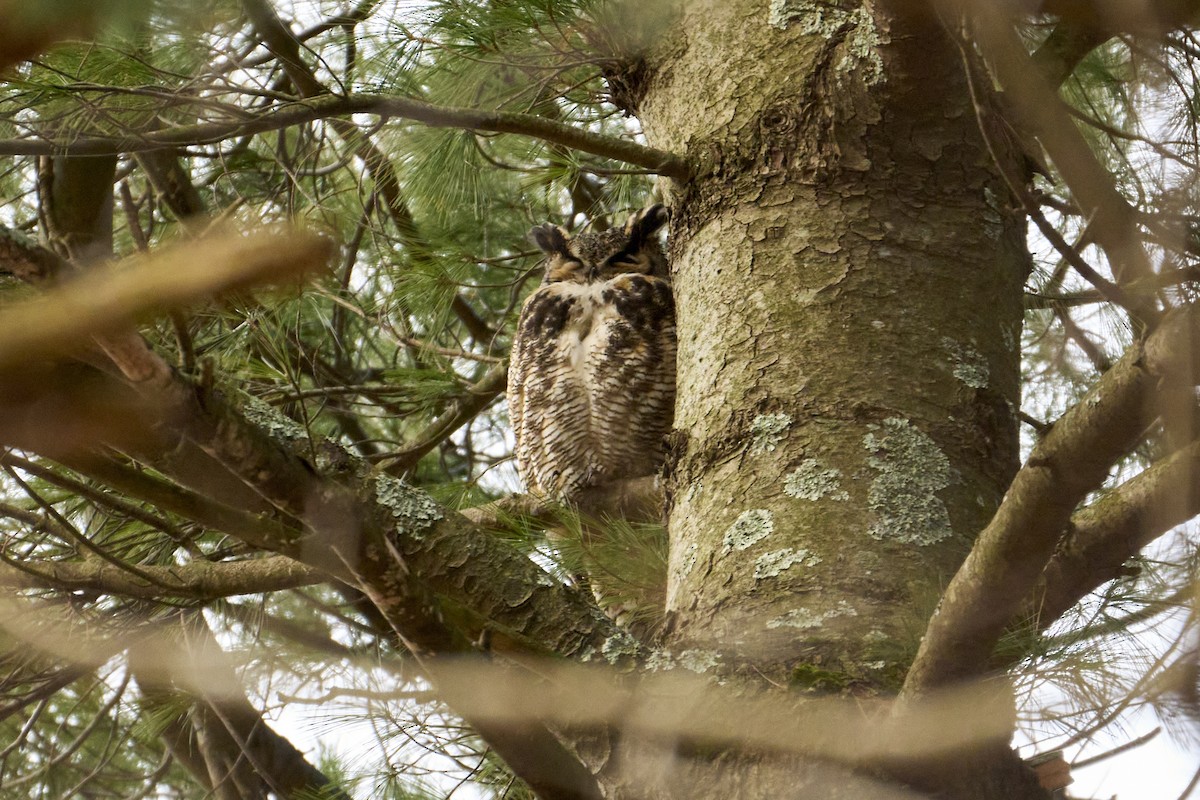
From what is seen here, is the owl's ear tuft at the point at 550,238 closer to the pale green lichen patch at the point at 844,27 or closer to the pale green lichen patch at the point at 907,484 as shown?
the pale green lichen patch at the point at 844,27

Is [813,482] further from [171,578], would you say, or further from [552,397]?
[552,397]

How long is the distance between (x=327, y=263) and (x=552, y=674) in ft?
2.95

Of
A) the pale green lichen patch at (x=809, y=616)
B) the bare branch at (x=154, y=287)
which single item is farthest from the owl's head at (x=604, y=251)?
the bare branch at (x=154, y=287)

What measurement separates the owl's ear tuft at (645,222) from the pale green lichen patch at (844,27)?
95 centimetres

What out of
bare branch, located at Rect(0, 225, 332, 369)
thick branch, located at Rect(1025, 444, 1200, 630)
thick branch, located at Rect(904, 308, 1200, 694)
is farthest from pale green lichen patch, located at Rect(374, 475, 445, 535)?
bare branch, located at Rect(0, 225, 332, 369)

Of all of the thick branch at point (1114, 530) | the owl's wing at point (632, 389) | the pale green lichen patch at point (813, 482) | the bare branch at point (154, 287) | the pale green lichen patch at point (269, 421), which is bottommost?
the thick branch at point (1114, 530)

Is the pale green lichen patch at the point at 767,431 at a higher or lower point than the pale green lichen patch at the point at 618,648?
higher

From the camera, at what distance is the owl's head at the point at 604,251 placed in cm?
310

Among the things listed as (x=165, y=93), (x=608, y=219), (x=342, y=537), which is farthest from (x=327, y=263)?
(x=608, y=219)

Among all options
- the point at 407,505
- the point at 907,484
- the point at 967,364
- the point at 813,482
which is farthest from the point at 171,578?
the point at 967,364

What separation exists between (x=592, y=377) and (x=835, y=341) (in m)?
1.12

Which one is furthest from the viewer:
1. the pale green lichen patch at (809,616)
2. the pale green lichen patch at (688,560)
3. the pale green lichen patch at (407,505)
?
the pale green lichen patch at (688,560)

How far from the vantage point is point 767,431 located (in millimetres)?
1776

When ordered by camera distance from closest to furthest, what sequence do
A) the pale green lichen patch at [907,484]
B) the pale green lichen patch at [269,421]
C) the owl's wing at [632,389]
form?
1. the pale green lichen patch at [269,421]
2. the pale green lichen patch at [907,484]
3. the owl's wing at [632,389]
